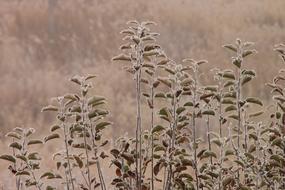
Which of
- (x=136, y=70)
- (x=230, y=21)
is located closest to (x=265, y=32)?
(x=230, y=21)

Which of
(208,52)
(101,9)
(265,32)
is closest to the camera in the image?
(208,52)

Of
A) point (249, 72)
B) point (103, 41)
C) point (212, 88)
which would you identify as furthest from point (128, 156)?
point (103, 41)

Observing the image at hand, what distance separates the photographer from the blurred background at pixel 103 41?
39.0ft

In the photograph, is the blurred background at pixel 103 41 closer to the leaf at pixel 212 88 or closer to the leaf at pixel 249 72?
the leaf at pixel 212 88

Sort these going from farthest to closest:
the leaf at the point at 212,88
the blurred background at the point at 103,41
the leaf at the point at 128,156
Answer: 1. the blurred background at the point at 103,41
2. the leaf at the point at 212,88
3. the leaf at the point at 128,156

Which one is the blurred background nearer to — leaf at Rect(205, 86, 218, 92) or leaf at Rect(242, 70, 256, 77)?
leaf at Rect(205, 86, 218, 92)

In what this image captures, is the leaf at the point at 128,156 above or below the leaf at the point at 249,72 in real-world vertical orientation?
below

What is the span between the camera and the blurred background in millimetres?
11891

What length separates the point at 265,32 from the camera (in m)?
14.7

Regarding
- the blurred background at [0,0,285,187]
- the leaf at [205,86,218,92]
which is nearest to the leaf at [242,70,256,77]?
the leaf at [205,86,218,92]

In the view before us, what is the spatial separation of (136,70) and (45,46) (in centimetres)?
1077

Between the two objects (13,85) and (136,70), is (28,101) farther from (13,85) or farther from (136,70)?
(136,70)

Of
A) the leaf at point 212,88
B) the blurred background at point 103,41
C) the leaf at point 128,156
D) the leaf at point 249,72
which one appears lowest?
the leaf at point 128,156

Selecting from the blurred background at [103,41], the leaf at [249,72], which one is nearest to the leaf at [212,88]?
the leaf at [249,72]
